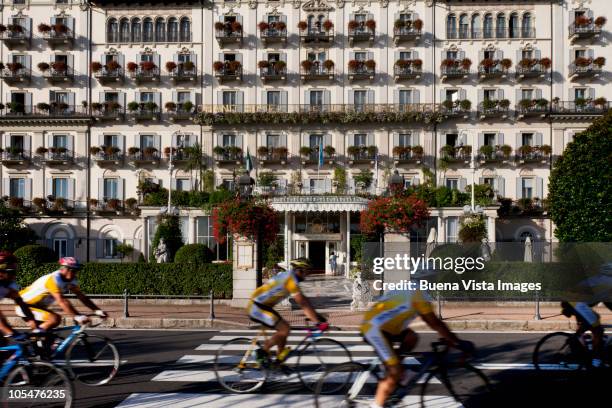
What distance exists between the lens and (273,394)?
7.20 meters

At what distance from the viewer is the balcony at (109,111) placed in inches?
1499

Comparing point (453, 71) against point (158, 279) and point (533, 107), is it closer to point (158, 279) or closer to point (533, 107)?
point (533, 107)

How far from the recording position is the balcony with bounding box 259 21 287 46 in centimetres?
3769

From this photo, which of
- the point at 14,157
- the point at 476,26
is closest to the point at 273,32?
the point at 476,26

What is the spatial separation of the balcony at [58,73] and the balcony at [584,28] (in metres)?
41.2

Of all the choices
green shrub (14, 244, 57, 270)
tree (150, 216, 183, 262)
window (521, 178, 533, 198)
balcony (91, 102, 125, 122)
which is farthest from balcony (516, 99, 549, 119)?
green shrub (14, 244, 57, 270)

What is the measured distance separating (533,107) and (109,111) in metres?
34.5

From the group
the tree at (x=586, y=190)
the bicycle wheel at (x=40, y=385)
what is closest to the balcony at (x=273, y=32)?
the tree at (x=586, y=190)

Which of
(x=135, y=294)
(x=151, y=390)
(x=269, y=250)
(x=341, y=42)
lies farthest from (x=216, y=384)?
(x=341, y=42)

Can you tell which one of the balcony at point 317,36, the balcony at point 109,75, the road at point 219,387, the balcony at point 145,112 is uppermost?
the balcony at point 317,36

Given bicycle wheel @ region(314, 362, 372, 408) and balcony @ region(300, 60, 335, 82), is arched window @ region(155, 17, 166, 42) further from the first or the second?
bicycle wheel @ region(314, 362, 372, 408)

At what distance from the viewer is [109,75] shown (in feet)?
125

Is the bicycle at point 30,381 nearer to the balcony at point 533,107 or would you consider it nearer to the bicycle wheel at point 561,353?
the bicycle wheel at point 561,353

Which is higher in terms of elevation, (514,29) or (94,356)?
(514,29)
